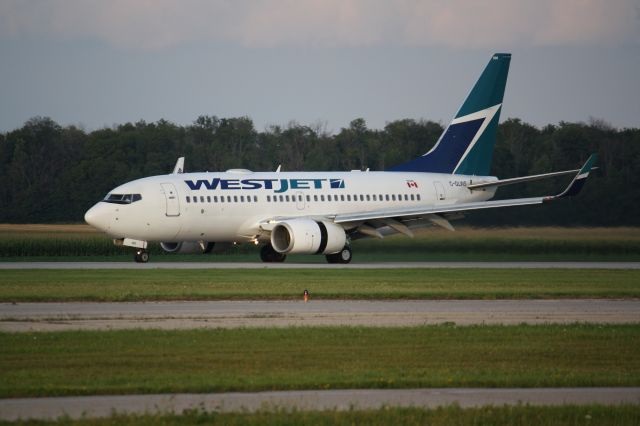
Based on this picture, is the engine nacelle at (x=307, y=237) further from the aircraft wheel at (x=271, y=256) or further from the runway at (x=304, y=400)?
the runway at (x=304, y=400)

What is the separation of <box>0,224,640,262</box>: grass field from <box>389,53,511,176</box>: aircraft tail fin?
3010 mm

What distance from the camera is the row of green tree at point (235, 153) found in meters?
67.7

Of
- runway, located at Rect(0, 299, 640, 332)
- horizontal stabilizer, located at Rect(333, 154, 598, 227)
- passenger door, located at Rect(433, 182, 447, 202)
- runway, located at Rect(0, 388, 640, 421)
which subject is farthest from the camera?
passenger door, located at Rect(433, 182, 447, 202)

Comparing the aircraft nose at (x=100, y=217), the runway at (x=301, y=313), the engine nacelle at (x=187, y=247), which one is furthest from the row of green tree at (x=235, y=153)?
the runway at (x=301, y=313)

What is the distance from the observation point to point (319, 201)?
49.6m

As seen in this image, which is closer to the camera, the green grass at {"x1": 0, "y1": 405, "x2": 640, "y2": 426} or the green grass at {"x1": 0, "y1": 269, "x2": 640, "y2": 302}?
the green grass at {"x1": 0, "y1": 405, "x2": 640, "y2": 426}

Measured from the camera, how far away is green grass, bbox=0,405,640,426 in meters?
13.0

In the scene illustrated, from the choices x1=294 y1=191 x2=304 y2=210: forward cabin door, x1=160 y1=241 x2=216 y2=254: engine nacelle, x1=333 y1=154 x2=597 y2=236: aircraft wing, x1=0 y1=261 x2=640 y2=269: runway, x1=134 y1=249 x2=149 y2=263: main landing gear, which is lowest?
x1=0 y1=261 x2=640 y2=269: runway

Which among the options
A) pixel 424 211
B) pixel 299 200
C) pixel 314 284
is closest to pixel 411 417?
pixel 314 284

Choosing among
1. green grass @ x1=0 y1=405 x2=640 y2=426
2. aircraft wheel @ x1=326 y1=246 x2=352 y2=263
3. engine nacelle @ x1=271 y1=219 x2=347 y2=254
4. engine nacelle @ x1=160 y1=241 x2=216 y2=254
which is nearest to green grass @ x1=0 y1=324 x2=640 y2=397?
green grass @ x1=0 y1=405 x2=640 y2=426

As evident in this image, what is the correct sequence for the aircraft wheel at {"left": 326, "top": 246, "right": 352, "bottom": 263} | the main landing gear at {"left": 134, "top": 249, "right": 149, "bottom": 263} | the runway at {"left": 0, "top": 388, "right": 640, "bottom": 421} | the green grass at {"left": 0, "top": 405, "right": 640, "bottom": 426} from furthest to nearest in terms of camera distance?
the aircraft wheel at {"left": 326, "top": 246, "right": 352, "bottom": 263} → the main landing gear at {"left": 134, "top": 249, "right": 149, "bottom": 263} → the runway at {"left": 0, "top": 388, "right": 640, "bottom": 421} → the green grass at {"left": 0, "top": 405, "right": 640, "bottom": 426}

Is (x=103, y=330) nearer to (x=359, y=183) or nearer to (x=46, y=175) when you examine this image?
(x=359, y=183)

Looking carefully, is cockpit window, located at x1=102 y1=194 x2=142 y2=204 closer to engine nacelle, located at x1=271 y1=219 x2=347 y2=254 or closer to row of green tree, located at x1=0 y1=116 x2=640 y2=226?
engine nacelle, located at x1=271 y1=219 x2=347 y2=254

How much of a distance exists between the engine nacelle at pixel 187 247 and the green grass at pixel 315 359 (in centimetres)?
2756
